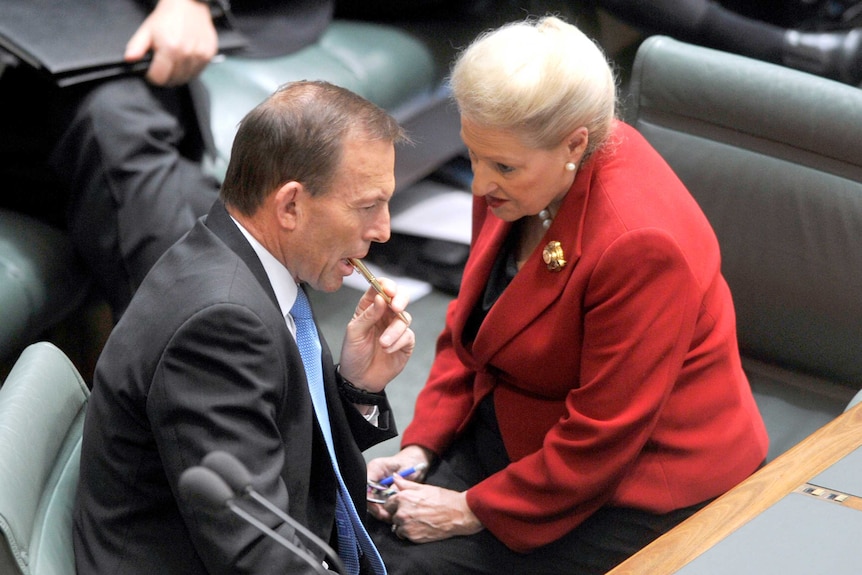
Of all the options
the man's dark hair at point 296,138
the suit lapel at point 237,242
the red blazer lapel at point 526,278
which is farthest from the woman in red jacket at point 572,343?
the suit lapel at point 237,242

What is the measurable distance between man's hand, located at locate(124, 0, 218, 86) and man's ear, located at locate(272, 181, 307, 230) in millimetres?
1166

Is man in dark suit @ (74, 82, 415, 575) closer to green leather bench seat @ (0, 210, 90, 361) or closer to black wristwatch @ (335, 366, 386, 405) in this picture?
black wristwatch @ (335, 366, 386, 405)

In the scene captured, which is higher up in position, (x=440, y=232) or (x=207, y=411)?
(x=207, y=411)

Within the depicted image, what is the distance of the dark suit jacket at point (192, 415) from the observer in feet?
3.95

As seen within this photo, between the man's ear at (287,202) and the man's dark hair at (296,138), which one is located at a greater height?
the man's dark hair at (296,138)

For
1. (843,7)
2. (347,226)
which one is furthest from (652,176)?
(843,7)

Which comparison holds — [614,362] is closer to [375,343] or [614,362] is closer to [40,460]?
[375,343]

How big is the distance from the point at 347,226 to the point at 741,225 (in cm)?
98

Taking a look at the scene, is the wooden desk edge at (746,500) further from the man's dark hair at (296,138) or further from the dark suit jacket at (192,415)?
the man's dark hair at (296,138)

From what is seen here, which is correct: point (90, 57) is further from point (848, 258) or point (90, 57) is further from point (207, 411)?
point (848, 258)

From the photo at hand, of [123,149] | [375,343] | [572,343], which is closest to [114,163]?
[123,149]

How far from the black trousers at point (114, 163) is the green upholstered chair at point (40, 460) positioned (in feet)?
2.74

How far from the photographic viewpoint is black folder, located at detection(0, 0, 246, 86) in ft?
7.30

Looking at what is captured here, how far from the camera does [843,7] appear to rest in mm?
2625
